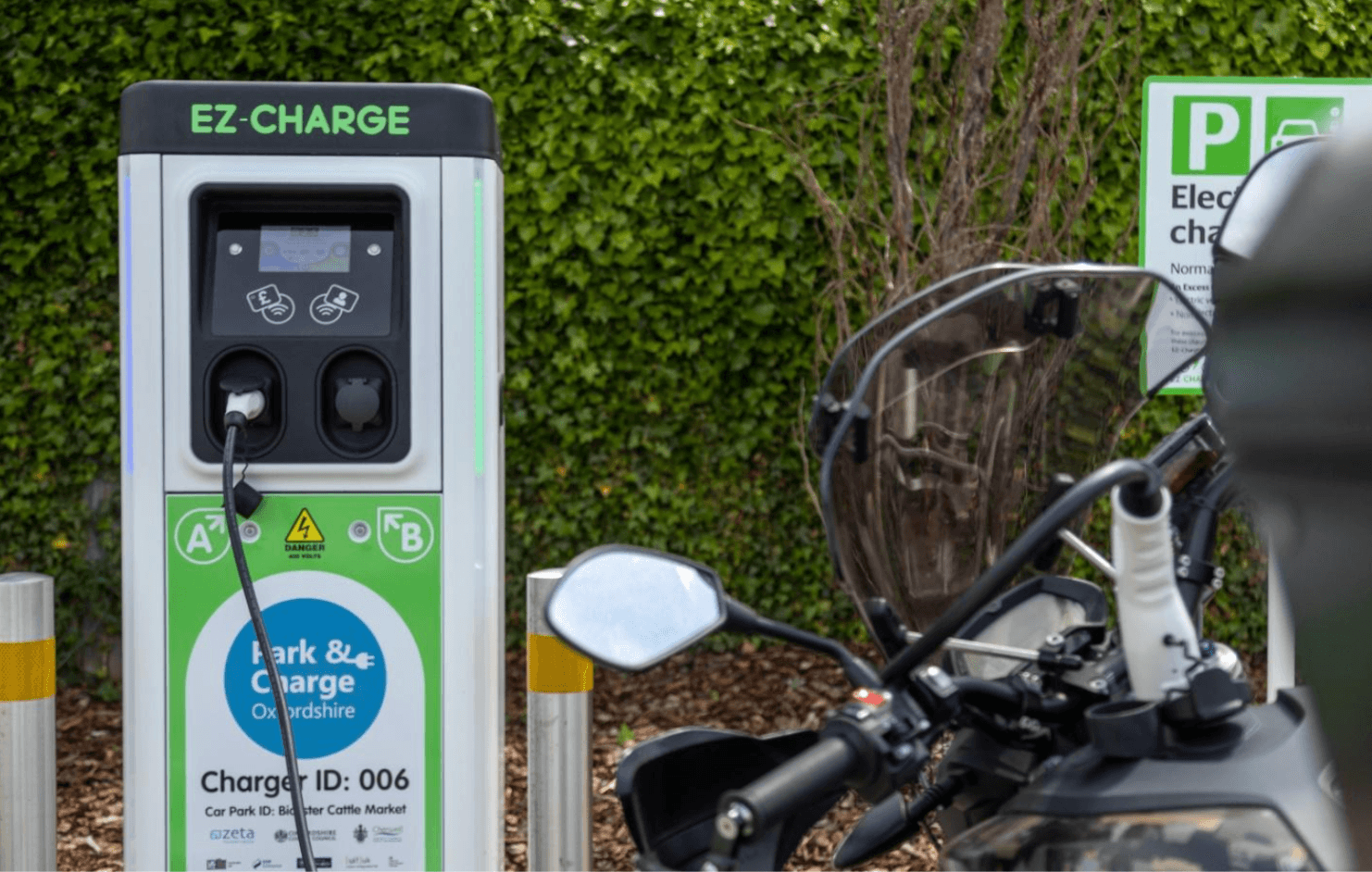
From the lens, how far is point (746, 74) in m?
5.11

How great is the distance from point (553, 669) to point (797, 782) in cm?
220

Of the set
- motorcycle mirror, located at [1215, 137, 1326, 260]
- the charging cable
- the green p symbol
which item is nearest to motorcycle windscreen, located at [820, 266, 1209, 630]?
motorcycle mirror, located at [1215, 137, 1326, 260]

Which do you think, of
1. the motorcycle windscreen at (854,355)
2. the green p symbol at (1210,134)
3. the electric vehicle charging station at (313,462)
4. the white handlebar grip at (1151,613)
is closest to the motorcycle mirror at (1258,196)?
the motorcycle windscreen at (854,355)

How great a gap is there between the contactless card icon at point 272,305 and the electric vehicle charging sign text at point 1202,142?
2.40 metres

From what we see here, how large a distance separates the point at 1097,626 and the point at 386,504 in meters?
1.86

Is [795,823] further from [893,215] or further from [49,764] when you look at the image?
[893,215]

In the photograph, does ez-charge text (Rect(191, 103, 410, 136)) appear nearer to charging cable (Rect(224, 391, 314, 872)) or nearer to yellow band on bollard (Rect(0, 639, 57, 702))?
charging cable (Rect(224, 391, 314, 872))

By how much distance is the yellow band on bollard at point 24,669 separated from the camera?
3094mm

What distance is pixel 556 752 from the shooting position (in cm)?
323

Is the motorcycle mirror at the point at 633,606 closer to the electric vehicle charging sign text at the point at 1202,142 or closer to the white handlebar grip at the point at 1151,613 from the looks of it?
the white handlebar grip at the point at 1151,613

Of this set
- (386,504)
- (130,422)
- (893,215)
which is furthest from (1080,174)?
(130,422)

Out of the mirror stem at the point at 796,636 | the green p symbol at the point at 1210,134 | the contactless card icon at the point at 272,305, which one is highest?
the green p symbol at the point at 1210,134

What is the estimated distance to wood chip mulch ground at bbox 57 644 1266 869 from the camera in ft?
14.6

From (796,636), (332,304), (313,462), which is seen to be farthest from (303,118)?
(796,636)
